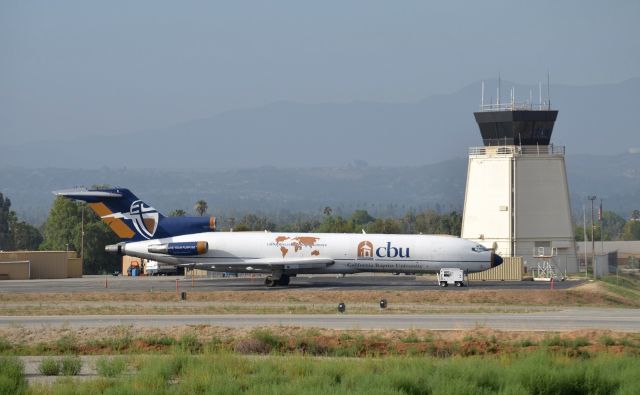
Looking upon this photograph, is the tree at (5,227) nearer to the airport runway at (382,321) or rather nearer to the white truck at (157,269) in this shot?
the white truck at (157,269)

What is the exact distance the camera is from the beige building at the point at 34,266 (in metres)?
69.6

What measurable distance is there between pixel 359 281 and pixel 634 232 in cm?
14653

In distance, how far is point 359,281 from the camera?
63094 mm

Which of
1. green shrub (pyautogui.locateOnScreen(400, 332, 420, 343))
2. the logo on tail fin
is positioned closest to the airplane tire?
the logo on tail fin

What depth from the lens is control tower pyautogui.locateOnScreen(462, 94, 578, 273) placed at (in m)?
71.1

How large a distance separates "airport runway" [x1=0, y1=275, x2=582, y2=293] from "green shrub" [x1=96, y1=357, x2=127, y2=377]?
31880mm

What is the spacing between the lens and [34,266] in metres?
71.6

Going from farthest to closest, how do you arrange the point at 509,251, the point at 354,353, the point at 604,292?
the point at 509,251, the point at 604,292, the point at 354,353

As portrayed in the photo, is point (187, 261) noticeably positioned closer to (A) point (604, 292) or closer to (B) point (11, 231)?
(A) point (604, 292)

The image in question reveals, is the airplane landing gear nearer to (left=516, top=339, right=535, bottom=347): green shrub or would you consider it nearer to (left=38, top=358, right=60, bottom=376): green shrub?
(left=516, top=339, right=535, bottom=347): green shrub

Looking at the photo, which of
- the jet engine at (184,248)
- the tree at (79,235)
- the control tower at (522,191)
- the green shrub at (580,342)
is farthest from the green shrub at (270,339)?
the tree at (79,235)

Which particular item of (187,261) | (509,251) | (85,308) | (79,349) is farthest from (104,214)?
(79,349)

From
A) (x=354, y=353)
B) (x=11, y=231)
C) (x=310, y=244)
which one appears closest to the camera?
(x=354, y=353)

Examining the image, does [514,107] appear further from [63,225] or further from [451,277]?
[63,225]
